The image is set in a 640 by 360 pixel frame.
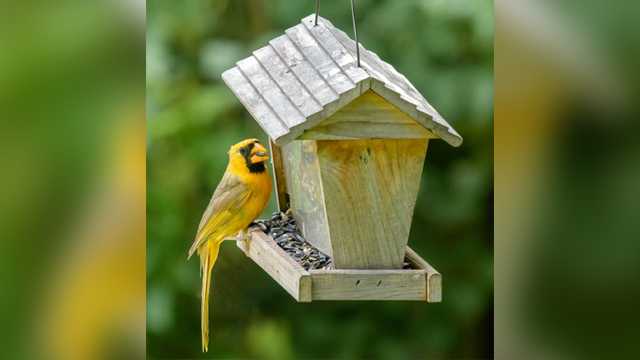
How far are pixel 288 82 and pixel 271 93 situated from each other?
5cm

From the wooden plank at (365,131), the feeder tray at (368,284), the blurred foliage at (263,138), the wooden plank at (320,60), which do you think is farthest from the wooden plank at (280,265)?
the blurred foliage at (263,138)

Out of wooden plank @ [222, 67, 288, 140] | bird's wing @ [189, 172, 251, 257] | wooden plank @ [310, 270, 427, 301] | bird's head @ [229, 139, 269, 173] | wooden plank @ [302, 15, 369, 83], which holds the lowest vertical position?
wooden plank @ [310, 270, 427, 301]

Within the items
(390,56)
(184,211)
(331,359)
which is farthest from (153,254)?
(390,56)

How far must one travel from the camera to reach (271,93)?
90.2 inches

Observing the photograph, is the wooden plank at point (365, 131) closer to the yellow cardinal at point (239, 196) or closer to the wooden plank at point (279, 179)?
the yellow cardinal at point (239, 196)

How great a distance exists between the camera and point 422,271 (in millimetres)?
2277

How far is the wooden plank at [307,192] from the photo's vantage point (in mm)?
2344

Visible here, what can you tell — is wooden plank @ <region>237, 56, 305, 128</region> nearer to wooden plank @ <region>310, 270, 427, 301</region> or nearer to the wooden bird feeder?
the wooden bird feeder

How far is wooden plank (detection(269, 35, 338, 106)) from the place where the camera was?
212 cm

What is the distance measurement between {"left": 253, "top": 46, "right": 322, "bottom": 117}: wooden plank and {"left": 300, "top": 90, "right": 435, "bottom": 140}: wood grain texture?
0.05 metres

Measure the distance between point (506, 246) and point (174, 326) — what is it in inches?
89.6

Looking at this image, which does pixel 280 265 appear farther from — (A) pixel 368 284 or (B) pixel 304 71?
(B) pixel 304 71

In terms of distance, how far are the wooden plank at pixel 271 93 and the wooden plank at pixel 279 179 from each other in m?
0.46

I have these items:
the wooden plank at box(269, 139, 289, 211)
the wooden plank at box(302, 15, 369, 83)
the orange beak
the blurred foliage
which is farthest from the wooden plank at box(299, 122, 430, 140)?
the blurred foliage
